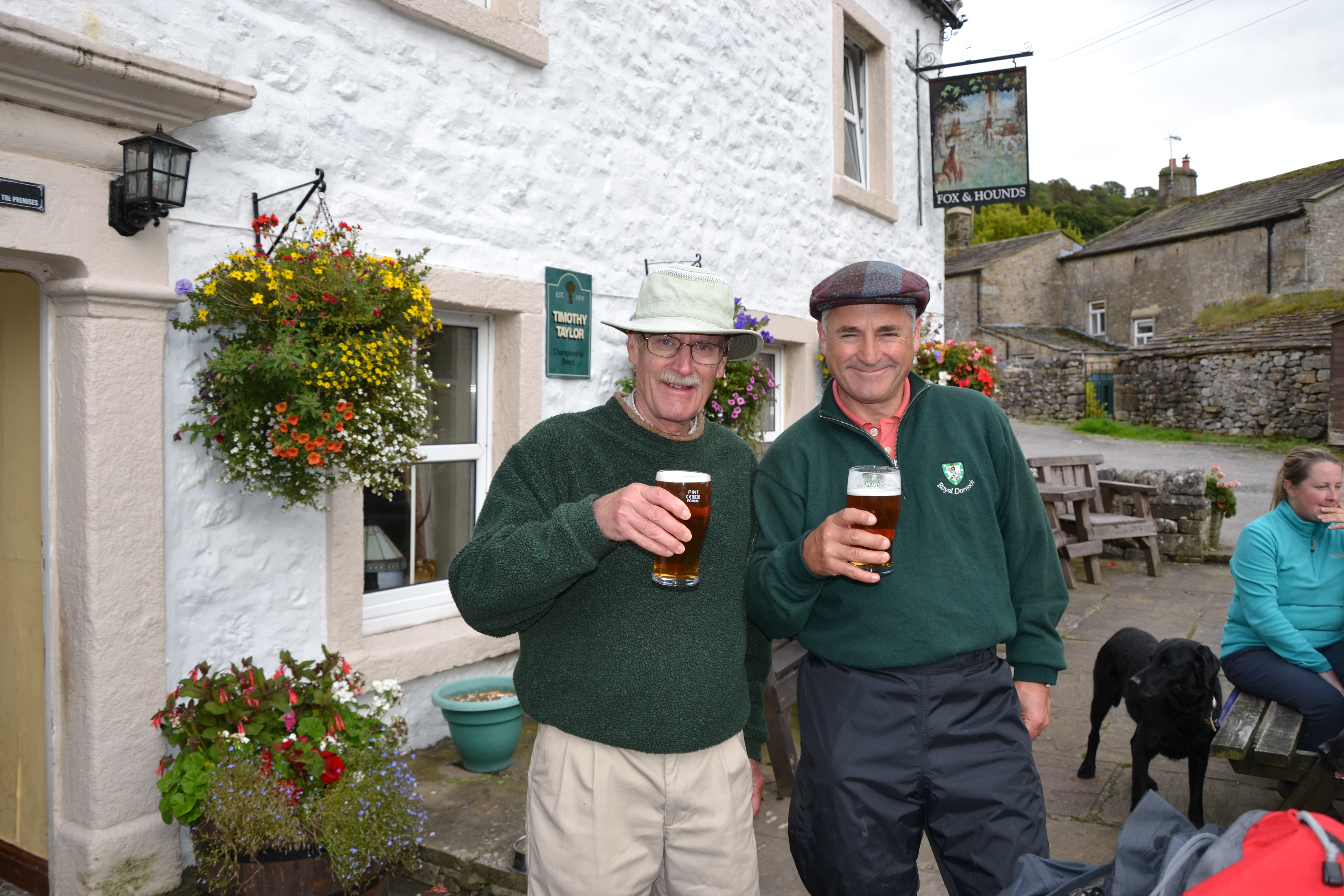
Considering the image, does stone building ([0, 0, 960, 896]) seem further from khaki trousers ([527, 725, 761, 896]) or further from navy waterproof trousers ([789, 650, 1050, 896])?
navy waterproof trousers ([789, 650, 1050, 896])

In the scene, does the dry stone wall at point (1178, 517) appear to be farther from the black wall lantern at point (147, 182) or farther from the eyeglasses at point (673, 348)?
the black wall lantern at point (147, 182)

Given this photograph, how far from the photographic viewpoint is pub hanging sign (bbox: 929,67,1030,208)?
791cm

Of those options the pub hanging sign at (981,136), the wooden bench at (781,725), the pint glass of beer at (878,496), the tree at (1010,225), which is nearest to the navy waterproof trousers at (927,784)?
the pint glass of beer at (878,496)

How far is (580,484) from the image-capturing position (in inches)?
83.5

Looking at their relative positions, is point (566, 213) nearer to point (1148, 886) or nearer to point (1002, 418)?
point (1002, 418)

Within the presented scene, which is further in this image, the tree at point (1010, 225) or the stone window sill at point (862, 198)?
the tree at point (1010, 225)

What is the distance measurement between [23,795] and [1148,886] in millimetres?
3874

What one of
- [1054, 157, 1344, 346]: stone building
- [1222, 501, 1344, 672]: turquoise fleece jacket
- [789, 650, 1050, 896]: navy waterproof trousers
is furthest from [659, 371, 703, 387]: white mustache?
[1054, 157, 1344, 346]: stone building

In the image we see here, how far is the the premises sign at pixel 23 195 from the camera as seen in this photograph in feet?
9.06

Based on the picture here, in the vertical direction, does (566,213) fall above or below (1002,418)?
above

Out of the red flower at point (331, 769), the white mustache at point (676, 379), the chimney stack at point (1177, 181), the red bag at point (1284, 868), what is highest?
the chimney stack at point (1177, 181)

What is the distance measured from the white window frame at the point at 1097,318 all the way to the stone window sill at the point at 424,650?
103 ft

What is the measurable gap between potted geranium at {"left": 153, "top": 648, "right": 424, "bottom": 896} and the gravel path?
1180cm

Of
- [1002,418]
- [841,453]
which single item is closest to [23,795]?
[841,453]
